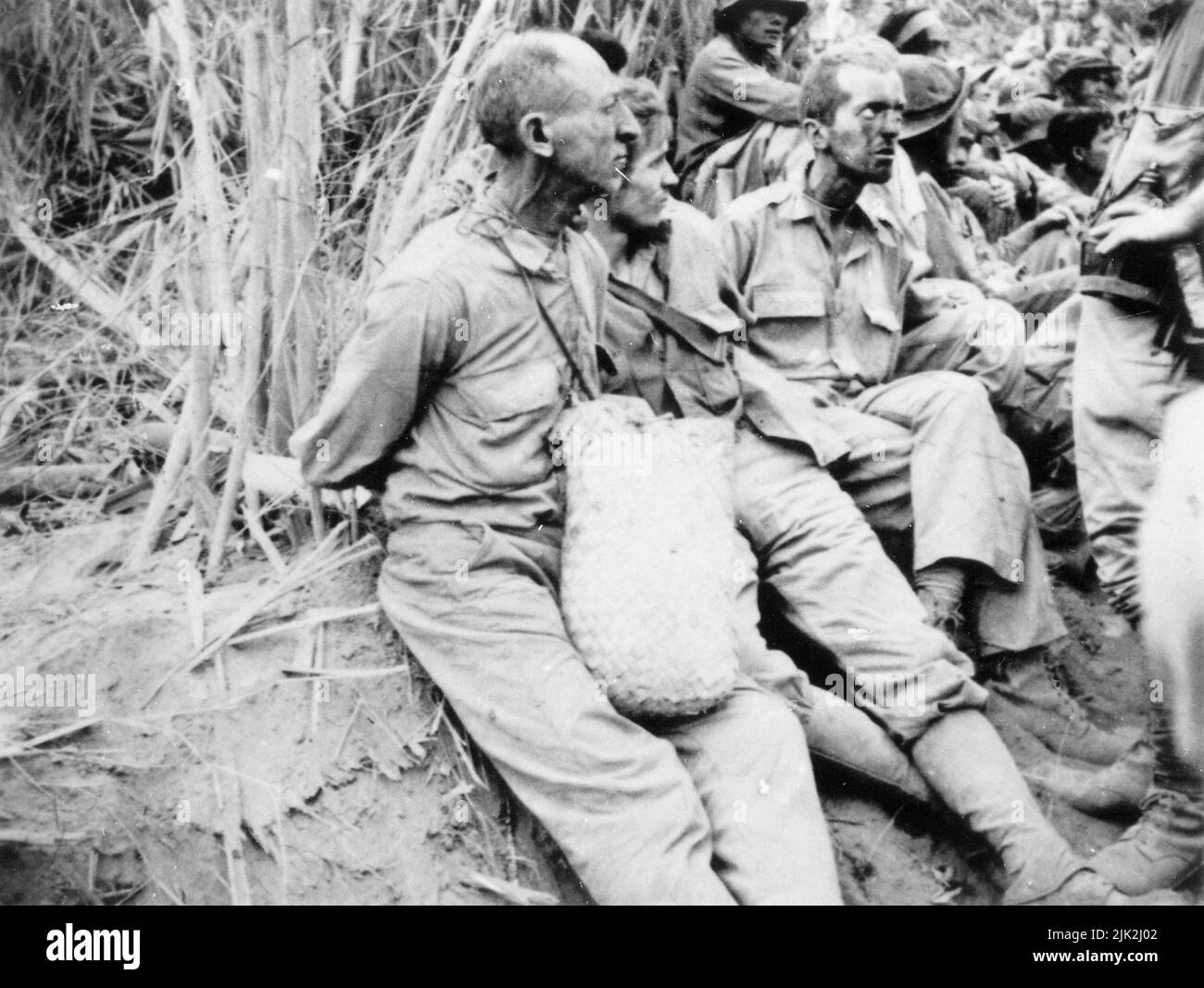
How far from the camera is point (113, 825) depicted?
103 inches

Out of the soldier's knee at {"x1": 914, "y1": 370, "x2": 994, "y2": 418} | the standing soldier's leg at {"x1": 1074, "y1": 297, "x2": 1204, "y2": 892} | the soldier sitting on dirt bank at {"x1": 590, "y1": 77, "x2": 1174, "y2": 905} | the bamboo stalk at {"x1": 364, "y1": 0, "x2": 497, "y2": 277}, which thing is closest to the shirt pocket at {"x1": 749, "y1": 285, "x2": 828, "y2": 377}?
the soldier sitting on dirt bank at {"x1": 590, "y1": 77, "x2": 1174, "y2": 905}

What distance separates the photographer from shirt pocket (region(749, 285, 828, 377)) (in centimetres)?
355

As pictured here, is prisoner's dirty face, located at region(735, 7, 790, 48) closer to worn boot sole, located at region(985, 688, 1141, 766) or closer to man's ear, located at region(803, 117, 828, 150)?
man's ear, located at region(803, 117, 828, 150)

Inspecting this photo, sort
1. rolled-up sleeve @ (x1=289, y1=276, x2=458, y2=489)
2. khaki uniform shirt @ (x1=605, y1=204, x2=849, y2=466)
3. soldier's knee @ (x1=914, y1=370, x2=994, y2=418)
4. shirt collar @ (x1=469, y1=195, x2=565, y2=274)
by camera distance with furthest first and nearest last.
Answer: soldier's knee @ (x1=914, y1=370, x2=994, y2=418)
khaki uniform shirt @ (x1=605, y1=204, x2=849, y2=466)
shirt collar @ (x1=469, y1=195, x2=565, y2=274)
rolled-up sleeve @ (x1=289, y1=276, x2=458, y2=489)

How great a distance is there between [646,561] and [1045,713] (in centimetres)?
122

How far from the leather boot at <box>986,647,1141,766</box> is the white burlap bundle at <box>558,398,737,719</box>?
0.94 m

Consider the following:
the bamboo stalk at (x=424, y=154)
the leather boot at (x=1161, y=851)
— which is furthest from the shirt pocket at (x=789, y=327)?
the leather boot at (x=1161, y=851)

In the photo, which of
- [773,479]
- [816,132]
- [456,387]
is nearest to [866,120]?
[816,132]

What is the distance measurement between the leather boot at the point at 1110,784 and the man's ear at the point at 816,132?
5.70ft

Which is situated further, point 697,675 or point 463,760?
point 463,760

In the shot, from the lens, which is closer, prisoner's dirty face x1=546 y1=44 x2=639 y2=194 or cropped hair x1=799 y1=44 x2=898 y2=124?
prisoner's dirty face x1=546 y1=44 x2=639 y2=194
